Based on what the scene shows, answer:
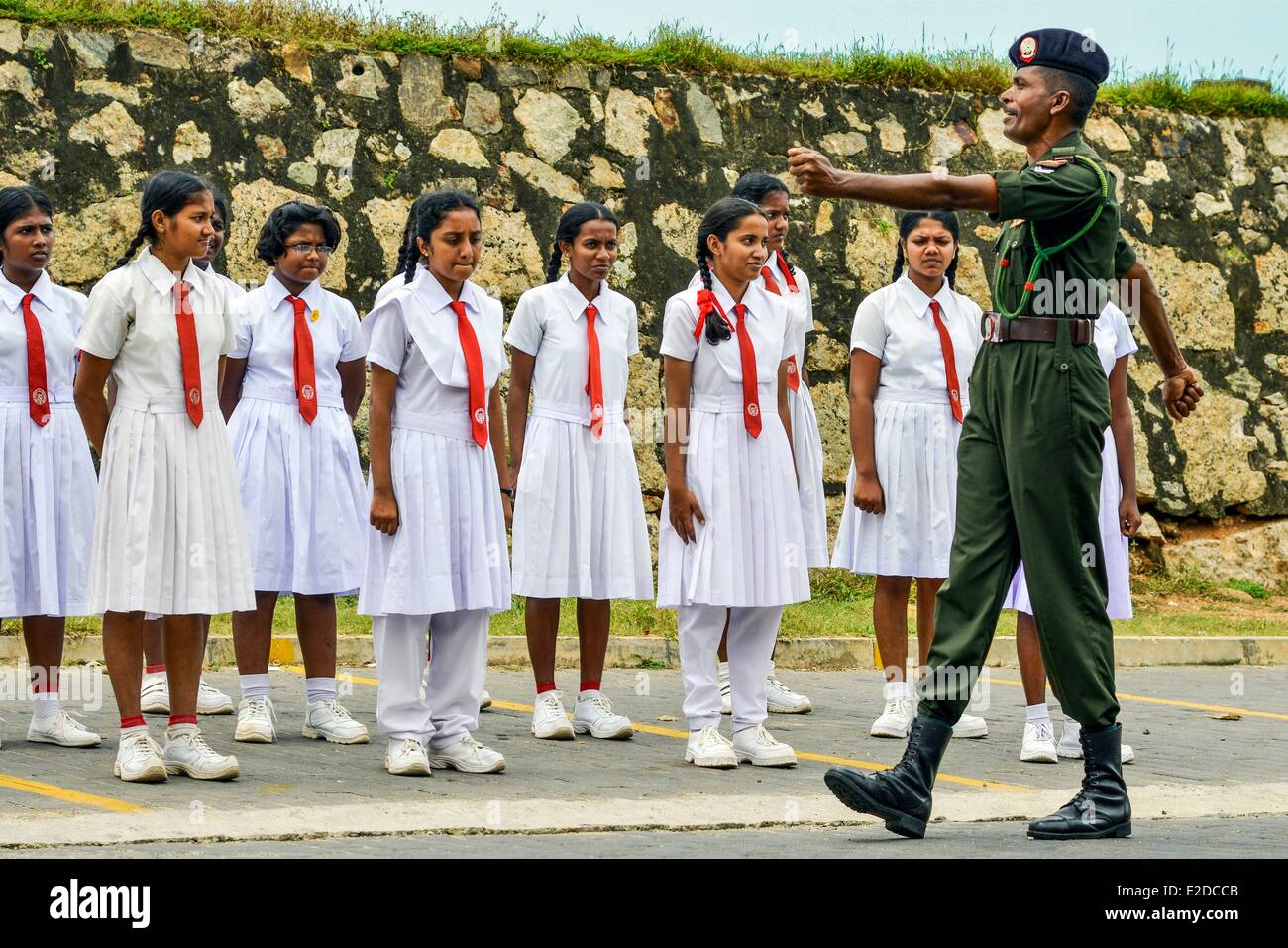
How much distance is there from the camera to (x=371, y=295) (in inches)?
511

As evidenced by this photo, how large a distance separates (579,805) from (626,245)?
7.99m

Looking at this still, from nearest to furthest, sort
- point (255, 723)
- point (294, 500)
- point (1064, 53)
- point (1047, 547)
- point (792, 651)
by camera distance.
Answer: point (1047, 547) → point (1064, 53) → point (255, 723) → point (294, 500) → point (792, 651)

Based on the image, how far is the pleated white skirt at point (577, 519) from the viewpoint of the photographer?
814 centimetres

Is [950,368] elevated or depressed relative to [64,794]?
elevated

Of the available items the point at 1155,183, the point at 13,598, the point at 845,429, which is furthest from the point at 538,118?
the point at 13,598

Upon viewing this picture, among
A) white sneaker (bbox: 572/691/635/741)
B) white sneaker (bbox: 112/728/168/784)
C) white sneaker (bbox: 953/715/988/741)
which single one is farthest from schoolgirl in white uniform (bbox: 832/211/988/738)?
white sneaker (bbox: 112/728/168/784)

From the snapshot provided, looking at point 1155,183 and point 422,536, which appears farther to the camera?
point 1155,183

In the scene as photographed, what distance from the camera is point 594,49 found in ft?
46.1

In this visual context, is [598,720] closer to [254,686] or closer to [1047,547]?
[254,686]

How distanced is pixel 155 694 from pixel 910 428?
374 cm

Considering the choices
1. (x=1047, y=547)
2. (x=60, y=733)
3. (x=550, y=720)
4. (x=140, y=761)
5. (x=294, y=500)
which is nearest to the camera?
(x=1047, y=547)

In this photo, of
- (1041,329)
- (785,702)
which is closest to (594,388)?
(785,702)

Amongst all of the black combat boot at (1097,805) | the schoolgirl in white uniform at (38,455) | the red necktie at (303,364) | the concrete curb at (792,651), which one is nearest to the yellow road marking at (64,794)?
the schoolgirl in white uniform at (38,455)
